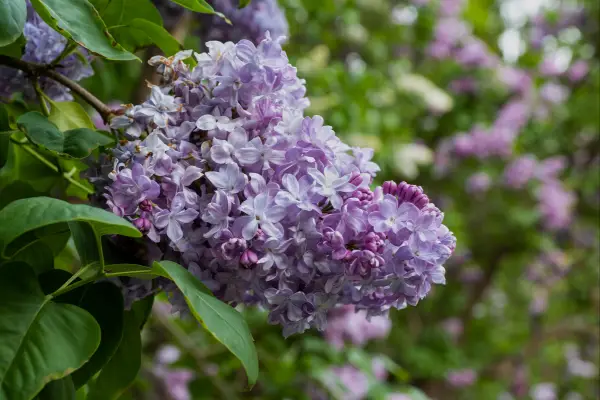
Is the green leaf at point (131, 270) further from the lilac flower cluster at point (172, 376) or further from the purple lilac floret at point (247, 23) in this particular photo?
the lilac flower cluster at point (172, 376)

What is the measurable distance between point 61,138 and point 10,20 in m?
0.10

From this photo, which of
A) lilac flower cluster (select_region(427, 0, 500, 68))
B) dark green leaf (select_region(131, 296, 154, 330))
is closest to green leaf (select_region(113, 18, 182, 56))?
dark green leaf (select_region(131, 296, 154, 330))

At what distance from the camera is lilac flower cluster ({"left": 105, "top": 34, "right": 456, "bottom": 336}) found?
46 centimetres

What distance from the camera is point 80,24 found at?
48cm

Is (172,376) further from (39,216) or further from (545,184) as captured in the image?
(545,184)

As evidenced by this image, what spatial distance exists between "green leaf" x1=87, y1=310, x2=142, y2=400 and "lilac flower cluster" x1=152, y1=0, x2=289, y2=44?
19.7 inches

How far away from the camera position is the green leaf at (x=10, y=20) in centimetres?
44

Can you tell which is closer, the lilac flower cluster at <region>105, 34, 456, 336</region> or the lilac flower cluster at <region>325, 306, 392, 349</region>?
the lilac flower cluster at <region>105, 34, 456, 336</region>

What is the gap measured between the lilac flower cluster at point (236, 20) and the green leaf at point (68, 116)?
1.17 feet

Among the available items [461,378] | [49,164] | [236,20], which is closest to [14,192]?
[49,164]

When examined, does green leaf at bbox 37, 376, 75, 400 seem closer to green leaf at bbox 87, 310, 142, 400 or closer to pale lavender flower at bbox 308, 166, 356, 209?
green leaf at bbox 87, 310, 142, 400

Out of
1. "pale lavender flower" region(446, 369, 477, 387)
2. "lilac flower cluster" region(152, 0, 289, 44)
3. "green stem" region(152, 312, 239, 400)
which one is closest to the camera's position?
"lilac flower cluster" region(152, 0, 289, 44)

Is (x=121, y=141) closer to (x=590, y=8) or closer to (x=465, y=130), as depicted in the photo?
(x=465, y=130)

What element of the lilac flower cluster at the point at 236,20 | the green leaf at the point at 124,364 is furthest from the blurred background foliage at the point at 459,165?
the green leaf at the point at 124,364
